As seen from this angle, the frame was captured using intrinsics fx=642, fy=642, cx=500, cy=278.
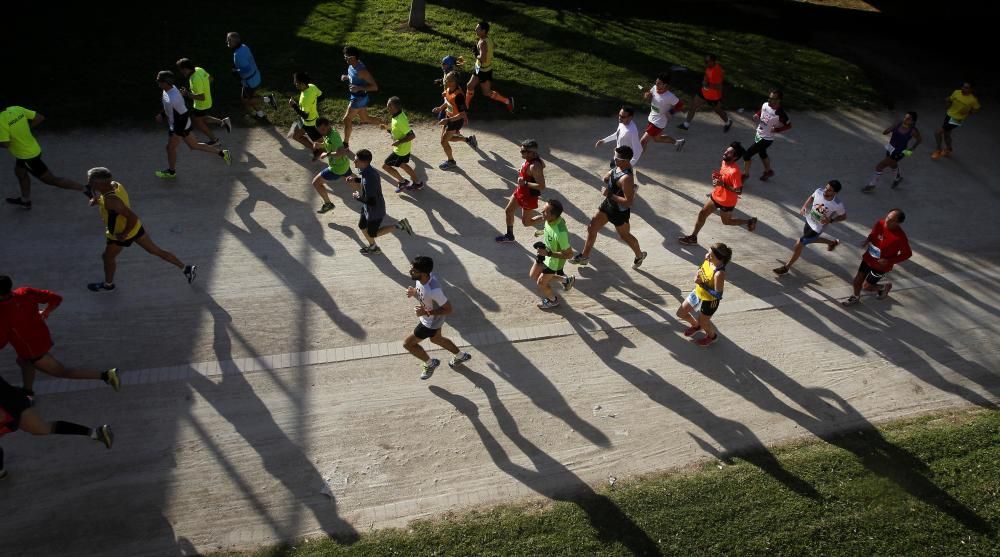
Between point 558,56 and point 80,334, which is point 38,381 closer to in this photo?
point 80,334

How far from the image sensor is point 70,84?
41.7ft

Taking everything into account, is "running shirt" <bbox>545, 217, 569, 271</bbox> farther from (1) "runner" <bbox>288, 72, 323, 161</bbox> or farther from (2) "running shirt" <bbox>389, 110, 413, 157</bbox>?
(1) "runner" <bbox>288, 72, 323, 161</bbox>

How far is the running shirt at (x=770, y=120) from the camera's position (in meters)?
11.0

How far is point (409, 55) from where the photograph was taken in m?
14.8

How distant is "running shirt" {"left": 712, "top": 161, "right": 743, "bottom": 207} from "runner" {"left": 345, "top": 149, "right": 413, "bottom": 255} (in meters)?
4.66

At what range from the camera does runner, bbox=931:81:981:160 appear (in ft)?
41.2

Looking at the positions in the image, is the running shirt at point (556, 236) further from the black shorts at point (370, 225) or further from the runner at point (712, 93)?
the runner at point (712, 93)

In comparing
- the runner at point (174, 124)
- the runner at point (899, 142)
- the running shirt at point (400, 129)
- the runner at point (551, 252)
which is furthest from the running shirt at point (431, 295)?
the runner at point (899, 142)

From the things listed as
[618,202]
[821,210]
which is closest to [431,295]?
[618,202]

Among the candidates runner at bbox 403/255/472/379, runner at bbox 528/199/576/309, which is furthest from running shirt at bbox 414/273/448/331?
runner at bbox 528/199/576/309

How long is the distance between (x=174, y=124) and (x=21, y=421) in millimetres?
5623

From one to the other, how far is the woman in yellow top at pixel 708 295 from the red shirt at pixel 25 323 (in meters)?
7.23

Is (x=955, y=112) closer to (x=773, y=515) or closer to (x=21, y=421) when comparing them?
(x=773, y=515)

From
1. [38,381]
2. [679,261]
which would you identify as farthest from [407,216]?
[38,381]
